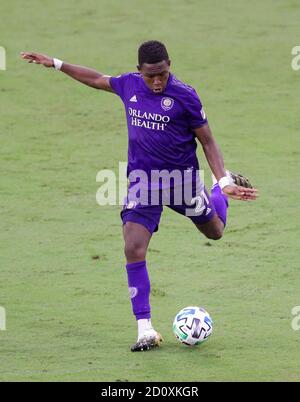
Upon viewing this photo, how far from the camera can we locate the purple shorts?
10.3 m

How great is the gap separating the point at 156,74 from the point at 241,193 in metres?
1.28

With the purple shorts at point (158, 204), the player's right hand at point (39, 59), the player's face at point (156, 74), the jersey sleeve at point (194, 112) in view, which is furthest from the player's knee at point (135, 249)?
the player's right hand at point (39, 59)

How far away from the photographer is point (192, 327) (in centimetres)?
1015

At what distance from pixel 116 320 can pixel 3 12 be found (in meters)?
12.8

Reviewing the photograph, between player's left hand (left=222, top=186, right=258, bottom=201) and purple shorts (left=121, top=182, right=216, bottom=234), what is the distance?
0.69 meters

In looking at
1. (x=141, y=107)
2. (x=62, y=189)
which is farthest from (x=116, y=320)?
(x=62, y=189)

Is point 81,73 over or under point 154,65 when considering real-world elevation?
over

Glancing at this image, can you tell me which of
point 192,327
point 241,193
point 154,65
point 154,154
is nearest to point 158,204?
point 154,154

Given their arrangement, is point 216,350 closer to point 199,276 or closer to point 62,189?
point 199,276

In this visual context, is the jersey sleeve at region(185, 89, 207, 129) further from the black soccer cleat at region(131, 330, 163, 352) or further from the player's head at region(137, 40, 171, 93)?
the black soccer cleat at region(131, 330, 163, 352)

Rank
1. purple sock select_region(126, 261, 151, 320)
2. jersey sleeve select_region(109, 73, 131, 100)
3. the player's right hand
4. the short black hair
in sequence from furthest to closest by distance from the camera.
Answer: the player's right hand < jersey sleeve select_region(109, 73, 131, 100) < purple sock select_region(126, 261, 151, 320) < the short black hair

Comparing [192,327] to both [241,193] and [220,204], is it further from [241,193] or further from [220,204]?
[220,204]

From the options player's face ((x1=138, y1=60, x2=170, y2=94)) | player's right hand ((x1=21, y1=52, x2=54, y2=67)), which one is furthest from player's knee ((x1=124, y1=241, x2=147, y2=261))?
player's right hand ((x1=21, y1=52, x2=54, y2=67))

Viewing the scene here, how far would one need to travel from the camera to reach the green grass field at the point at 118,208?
1016cm
